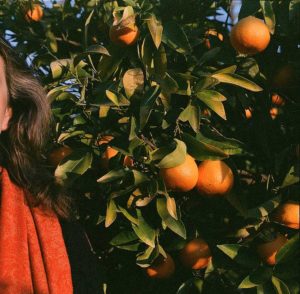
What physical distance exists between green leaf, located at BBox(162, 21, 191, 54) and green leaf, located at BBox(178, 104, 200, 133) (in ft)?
0.54

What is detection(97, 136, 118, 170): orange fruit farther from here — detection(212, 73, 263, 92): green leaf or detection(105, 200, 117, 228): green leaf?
detection(212, 73, 263, 92): green leaf

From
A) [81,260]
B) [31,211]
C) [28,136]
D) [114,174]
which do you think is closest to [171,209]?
[114,174]

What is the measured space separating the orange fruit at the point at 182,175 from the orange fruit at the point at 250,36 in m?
0.31

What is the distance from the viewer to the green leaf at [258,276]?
1.11m

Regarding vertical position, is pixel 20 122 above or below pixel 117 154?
below

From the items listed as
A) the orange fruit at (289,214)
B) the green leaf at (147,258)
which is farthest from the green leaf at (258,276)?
the green leaf at (147,258)

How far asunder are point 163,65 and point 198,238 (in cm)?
Result: 44

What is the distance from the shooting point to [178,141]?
1100 mm

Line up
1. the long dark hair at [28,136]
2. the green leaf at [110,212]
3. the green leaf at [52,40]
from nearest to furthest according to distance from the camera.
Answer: the green leaf at [110,212] < the long dark hair at [28,136] < the green leaf at [52,40]

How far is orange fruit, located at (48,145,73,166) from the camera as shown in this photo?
1.35 metres

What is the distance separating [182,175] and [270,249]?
0.86ft

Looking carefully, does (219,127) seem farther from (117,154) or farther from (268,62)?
(117,154)

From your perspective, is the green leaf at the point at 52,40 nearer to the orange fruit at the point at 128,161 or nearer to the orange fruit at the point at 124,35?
the orange fruit at the point at 124,35

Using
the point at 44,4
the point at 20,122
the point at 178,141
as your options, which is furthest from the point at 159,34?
the point at 44,4
